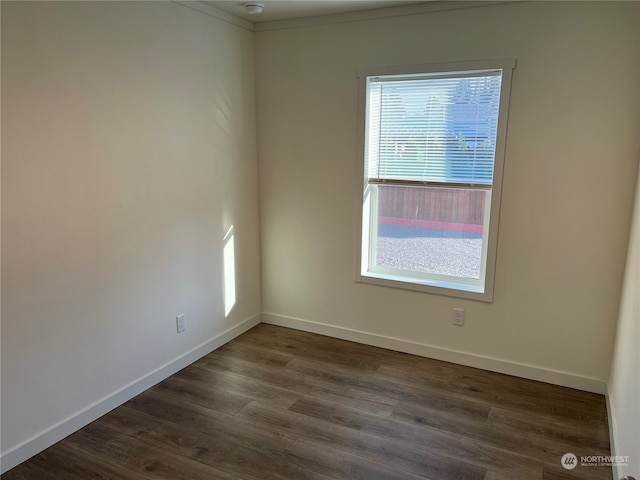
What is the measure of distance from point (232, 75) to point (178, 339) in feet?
6.36

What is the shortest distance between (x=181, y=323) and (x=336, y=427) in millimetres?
1293

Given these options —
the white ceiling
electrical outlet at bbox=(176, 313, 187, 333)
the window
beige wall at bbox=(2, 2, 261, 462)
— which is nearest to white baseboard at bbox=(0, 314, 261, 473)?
beige wall at bbox=(2, 2, 261, 462)

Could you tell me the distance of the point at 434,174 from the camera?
10.2 feet

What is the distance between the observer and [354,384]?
2.94 meters

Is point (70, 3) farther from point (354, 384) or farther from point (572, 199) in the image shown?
point (572, 199)

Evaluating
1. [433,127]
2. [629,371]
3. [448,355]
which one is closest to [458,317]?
[448,355]

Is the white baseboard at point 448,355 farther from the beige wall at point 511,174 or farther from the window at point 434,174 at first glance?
the window at point 434,174

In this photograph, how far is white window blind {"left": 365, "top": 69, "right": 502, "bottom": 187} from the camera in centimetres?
289

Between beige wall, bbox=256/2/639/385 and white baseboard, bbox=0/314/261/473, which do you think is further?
beige wall, bbox=256/2/639/385

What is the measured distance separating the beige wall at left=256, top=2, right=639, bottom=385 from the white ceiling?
122mm

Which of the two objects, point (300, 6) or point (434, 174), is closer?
point (300, 6)

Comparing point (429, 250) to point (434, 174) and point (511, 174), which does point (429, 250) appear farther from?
point (511, 174)

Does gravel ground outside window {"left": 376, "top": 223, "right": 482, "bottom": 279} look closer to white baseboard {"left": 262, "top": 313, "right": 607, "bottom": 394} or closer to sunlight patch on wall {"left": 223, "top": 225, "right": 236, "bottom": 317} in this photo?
white baseboard {"left": 262, "top": 313, "right": 607, "bottom": 394}

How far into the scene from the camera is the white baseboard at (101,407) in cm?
215
